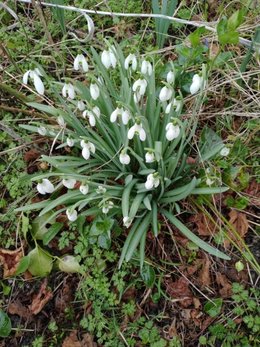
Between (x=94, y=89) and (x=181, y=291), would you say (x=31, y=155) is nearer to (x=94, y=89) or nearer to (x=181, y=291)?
(x=94, y=89)

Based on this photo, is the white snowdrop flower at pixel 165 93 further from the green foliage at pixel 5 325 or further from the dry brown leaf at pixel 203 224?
the green foliage at pixel 5 325

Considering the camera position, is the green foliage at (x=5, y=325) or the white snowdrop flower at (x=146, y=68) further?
the green foliage at (x=5, y=325)

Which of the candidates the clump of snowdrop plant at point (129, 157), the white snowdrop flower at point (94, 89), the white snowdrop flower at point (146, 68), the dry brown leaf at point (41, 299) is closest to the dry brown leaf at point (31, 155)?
the clump of snowdrop plant at point (129, 157)

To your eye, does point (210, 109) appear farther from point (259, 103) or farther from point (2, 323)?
point (2, 323)

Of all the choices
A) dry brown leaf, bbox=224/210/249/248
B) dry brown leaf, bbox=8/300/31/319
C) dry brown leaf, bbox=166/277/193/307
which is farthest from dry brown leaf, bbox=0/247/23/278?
dry brown leaf, bbox=224/210/249/248

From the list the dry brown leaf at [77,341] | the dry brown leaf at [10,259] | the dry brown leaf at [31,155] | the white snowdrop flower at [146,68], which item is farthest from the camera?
the dry brown leaf at [31,155]

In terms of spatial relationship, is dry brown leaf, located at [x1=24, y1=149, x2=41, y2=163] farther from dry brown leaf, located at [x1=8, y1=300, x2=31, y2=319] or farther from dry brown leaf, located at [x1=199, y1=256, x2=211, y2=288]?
dry brown leaf, located at [x1=199, y1=256, x2=211, y2=288]

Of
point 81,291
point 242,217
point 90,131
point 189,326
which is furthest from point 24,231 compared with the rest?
point 242,217
